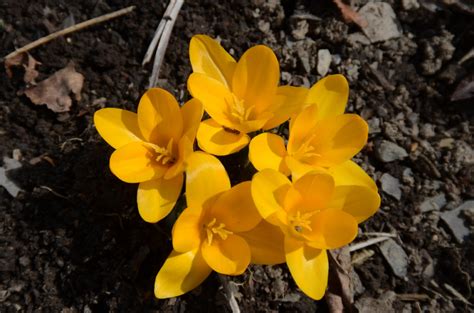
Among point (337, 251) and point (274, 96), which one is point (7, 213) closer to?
point (274, 96)

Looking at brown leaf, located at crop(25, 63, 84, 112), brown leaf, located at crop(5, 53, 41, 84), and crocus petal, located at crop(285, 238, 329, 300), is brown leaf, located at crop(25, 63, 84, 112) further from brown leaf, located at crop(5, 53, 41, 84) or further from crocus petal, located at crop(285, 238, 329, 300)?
crocus petal, located at crop(285, 238, 329, 300)

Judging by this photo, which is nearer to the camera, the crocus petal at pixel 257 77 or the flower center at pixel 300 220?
the flower center at pixel 300 220

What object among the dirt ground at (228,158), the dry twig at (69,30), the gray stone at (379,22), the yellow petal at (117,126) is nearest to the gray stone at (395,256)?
the dirt ground at (228,158)

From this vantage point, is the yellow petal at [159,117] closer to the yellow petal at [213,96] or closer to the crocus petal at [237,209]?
the yellow petal at [213,96]

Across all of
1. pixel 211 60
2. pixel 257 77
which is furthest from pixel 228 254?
pixel 211 60

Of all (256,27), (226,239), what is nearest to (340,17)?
(256,27)

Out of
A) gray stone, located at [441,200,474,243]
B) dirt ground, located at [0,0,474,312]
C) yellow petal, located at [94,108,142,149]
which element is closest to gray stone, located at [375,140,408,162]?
dirt ground, located at [0,0,474,312]
